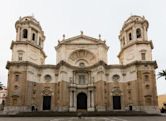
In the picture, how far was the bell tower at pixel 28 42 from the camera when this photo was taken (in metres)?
48.8

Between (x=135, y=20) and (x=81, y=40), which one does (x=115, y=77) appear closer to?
(x=81, y=40)

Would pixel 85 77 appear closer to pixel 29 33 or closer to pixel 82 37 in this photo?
pixel 82 37

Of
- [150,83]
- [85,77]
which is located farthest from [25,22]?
[150,83]

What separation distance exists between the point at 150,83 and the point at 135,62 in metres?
4.67

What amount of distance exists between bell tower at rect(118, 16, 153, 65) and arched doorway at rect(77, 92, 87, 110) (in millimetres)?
10632

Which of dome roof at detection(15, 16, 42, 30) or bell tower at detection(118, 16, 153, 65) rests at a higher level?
dome roof at detection(15, 16, 42, 30)

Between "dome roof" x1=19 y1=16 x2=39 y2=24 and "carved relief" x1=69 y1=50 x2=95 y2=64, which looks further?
"dome roof" x1=19 y1=16 x2=39 y2=24

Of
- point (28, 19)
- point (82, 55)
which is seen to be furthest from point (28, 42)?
point (82, 55)

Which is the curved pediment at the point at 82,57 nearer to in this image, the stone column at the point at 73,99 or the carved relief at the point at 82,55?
the carved relief at the point at 82,55

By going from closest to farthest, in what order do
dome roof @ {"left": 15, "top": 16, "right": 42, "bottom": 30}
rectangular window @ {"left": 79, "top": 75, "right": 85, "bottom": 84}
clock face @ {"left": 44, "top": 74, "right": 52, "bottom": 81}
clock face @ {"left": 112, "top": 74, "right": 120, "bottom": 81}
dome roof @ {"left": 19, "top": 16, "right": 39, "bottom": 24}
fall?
1. clock face @ {"left": 112, "top": 74, "right": 120, "bottom": 81}
2. clock face @ {"left": 44, "top": 74, "right": 52, "bottom": 81}
3. rectangular window @ {"left": 79, "top": 75, "right": 85, "bottom": 84}
4. dome roof @ {"left": 15, "top": 16, "right": 42, "bottom": 30}
5. dome roof @ {"left": 19, "top": 16, "right": 39, "bottom": 24}

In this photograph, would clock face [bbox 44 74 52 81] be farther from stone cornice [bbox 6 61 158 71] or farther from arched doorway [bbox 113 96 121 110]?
arched doorway [bbox 113 96 121 110]

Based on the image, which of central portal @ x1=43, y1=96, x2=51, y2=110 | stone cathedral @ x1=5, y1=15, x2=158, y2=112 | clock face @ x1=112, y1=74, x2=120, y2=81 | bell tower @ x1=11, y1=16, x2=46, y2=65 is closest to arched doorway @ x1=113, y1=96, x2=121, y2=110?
stone cathedral @ x1=5, y1=15, x2=158, y2=112

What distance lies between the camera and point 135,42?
49312mm

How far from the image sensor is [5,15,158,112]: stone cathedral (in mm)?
46156
